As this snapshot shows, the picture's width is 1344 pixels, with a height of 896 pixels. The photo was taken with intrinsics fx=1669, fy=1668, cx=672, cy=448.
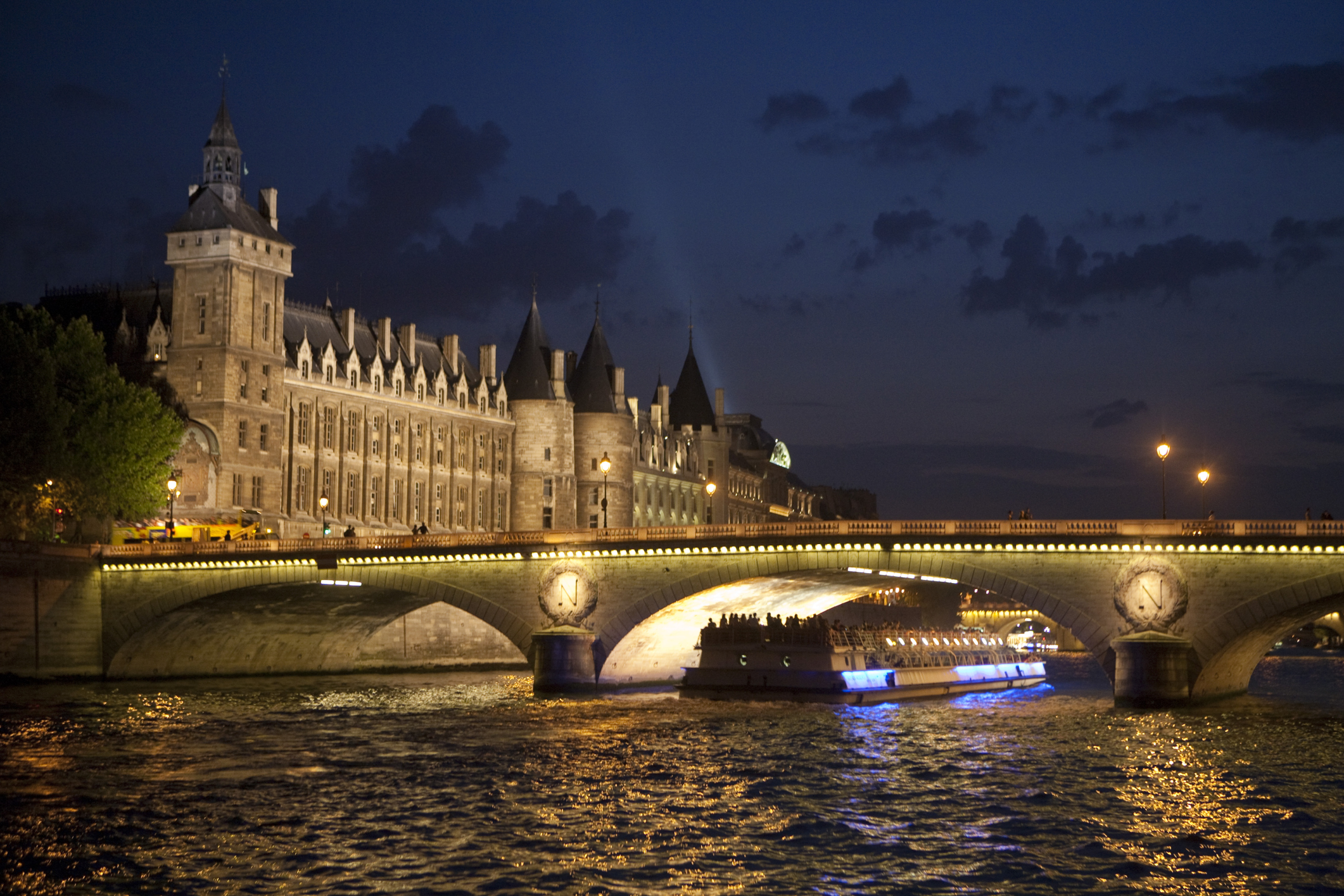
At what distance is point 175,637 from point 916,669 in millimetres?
34869

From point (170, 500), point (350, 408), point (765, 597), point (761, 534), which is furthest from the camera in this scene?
point (350, 408)

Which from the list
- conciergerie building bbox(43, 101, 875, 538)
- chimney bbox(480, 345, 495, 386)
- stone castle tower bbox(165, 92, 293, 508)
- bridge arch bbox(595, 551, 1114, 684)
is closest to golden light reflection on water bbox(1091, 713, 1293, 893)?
bridge arch bbox(595, 551, 1114, 684)

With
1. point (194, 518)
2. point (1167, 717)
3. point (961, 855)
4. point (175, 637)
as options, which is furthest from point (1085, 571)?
point (194, 518)

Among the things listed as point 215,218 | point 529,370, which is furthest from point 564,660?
point 529,370

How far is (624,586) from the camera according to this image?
2667 inches

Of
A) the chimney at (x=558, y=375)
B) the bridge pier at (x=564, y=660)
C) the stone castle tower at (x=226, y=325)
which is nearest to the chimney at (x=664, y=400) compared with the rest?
the chimney at (x=558, y=375)

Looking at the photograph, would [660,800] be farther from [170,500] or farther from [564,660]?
[170,500]

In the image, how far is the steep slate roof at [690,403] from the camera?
16500cm

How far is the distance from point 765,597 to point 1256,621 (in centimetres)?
2509

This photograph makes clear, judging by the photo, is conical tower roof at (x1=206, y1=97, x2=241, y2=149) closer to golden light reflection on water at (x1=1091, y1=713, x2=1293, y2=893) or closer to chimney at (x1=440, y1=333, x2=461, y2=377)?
chimney at (x1=440, y1=333, x2=461, y2=377)

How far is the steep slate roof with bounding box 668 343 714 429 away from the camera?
16500 cm

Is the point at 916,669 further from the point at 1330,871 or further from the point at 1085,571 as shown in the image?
the point at 1330,871

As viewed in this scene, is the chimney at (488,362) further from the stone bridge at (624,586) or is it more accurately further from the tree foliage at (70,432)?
the tree foliage at (70,432)

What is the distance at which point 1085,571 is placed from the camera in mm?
59375
